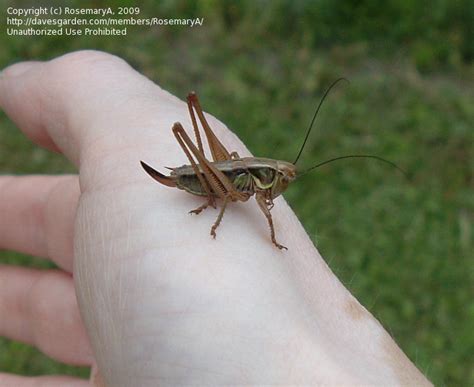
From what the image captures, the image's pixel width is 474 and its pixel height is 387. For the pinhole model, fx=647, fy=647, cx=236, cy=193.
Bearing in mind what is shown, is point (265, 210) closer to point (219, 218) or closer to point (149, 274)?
point (219, 218)

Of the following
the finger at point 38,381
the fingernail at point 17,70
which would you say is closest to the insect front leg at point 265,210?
the finger at point 38,381

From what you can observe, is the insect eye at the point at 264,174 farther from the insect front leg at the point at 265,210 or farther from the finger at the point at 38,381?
the finger at the point at 38,381

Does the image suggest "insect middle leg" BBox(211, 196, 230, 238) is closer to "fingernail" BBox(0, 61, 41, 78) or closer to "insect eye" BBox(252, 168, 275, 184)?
"insect eye" BBox(252, 168, 275, 184)

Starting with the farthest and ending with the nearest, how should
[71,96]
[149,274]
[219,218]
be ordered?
[71,96] → [219,218] → [149,274]

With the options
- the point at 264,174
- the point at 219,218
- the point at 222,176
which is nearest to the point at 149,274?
the point at 219,218

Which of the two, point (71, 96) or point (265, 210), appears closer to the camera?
point (265, 210)

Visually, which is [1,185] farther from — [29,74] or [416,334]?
[416,334]
